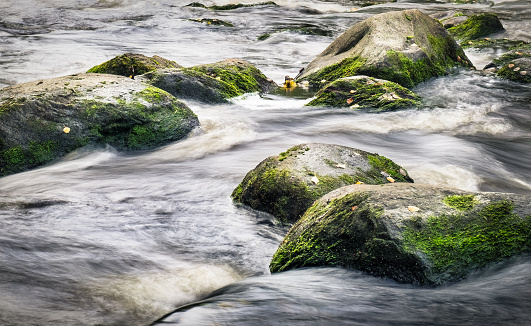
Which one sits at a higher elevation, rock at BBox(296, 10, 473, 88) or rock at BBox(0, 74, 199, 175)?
rock at BBox(296, 10, 473, 88)

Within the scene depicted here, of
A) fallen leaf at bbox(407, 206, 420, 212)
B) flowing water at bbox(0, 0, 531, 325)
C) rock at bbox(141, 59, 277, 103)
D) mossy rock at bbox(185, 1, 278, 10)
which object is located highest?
mossy rock at bbox(185, 1, 278, 10)

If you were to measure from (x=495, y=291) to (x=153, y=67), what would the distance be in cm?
749

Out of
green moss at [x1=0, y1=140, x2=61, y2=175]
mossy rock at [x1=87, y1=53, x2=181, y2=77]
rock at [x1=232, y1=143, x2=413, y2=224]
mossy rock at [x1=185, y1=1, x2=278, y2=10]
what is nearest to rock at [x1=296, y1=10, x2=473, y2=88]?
mossy rock at [x1=87, y1=53, x2=181, y2=77]

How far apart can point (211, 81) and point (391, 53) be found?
345 centimetres

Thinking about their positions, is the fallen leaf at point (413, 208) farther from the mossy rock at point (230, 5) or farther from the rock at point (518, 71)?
the mossy rock at point (230, 5)

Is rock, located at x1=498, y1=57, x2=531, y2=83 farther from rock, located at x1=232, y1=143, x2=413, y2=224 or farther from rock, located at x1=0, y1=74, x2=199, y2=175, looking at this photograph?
rock, located at x1=0, y1=74, x2=199, y2=175

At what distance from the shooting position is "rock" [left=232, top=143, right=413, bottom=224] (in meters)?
4.36

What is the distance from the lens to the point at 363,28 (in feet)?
32.4

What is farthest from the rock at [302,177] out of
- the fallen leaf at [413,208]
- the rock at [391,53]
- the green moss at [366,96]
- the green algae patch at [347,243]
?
the rock at [391,53]

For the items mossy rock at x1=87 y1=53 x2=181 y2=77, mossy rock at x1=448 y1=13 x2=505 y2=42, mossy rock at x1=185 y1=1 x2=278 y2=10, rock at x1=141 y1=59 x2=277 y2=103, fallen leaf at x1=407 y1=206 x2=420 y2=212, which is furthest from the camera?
mossy rock at x1=185 y1=1 x2=278 y2=10

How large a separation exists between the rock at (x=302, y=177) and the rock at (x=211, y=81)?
12.1ft

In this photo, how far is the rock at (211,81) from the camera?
8.12 metres

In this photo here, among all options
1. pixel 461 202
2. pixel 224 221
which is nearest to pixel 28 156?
pixel 224 221

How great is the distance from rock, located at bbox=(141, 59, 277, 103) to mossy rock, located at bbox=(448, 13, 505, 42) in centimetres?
865
